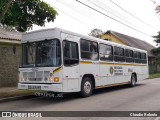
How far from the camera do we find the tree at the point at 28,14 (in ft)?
47.0

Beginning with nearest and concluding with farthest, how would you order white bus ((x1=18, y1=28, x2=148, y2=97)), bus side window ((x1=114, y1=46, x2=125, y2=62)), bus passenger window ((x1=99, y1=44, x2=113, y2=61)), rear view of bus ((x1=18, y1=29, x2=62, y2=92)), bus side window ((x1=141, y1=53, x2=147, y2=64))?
1. rear view of bus ((x1=18, y1=29, x2=62, y2=92))
2. white bus ((x1=18, y1=28, x2=148, y2=97))
3. bus passenger window ((x1=99, y1=44, x2=113, y2=61))
4. bus side window ((x1=114, y1=46, x2=125, y2=62))
5. bus side window ((x1=141, y1=53, x2=147, y2=64))

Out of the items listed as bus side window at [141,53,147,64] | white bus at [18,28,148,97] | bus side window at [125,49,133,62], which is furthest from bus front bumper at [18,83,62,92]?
bus side window at [141,53,147,64]

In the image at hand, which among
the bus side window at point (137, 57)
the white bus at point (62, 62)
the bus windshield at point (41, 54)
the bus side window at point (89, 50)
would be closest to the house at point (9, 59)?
the bus windshield at point (41, 54)

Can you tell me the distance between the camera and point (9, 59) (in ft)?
61.7

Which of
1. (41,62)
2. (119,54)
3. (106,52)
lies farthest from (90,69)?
(119,54)

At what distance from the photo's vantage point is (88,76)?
43.2 ft

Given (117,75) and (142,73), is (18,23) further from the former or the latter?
(142,73)

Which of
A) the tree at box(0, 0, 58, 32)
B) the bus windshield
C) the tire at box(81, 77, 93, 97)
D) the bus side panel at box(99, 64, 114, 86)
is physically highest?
the tree at box(0, 0, 58, 32)

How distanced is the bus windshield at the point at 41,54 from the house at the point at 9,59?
5.85 meters

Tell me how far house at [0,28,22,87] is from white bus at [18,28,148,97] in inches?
244

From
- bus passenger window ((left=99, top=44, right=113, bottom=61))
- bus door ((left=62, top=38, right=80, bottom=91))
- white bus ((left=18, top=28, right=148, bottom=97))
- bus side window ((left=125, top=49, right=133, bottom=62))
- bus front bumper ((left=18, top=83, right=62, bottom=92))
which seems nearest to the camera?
bus front bumper ((left=18, top=83, right=62, bottom=92))

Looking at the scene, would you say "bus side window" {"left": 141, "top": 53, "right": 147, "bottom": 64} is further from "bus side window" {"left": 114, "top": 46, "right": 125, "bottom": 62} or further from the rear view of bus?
the rear view of bus

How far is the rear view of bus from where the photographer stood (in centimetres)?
1100

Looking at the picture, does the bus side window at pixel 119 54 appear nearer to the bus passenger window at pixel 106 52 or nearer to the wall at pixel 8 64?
the bus passenger window at pixel 106 52
